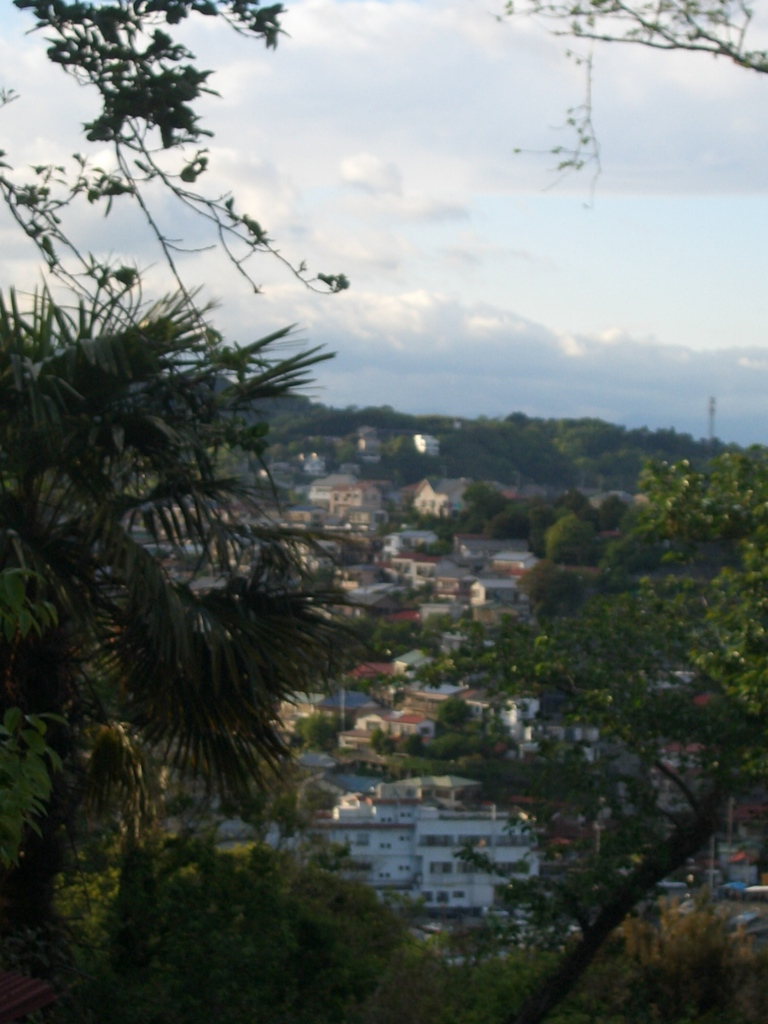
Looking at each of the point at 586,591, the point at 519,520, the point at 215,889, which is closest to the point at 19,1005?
the point at 215,889

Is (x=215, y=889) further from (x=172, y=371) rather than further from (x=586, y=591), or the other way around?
(x=586, y=591)

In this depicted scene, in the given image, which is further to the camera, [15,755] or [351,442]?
[351,442]

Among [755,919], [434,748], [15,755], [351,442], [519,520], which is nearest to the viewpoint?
[15,755]

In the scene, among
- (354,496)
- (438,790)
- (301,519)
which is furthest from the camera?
A: (354,496)

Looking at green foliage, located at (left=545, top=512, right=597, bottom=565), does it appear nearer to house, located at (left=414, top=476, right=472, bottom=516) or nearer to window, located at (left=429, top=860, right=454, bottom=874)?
window, located at (left=429, top=860, right=454, bottom=874)

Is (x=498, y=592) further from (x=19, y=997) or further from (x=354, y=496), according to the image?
(x=354, y=496)

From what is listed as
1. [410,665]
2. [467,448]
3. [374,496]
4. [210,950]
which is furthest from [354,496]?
[210,950]

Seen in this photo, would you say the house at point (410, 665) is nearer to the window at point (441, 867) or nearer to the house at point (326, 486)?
the window at point (441, 867)
